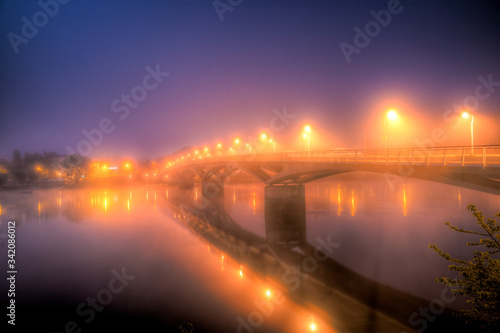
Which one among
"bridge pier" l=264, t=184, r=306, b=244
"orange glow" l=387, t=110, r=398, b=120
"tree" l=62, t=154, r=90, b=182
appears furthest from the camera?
"tree" l=62, t=154, r=90, b=182

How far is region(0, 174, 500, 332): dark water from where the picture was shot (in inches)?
534

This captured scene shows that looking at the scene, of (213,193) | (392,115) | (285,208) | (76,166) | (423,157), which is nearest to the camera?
(423,157)

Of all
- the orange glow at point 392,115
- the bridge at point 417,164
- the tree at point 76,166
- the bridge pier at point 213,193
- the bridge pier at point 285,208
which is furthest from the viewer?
the tree at point 76,166

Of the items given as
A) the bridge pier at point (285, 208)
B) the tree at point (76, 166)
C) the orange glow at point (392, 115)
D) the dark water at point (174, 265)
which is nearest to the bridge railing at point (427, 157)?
the orange glow at point (392, 115)

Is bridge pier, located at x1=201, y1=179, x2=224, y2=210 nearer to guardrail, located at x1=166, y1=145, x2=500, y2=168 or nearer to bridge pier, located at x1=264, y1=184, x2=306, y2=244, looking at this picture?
bridge pier, located at x1=264, y1=184, x2=306, y2=244

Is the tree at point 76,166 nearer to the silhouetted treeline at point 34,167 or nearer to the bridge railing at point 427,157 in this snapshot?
the silhouetted treeline at point 34,167

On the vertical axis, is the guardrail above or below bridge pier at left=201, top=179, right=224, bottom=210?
above

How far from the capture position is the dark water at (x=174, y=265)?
13.6m

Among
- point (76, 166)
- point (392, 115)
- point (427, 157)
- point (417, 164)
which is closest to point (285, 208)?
point (392, 115)

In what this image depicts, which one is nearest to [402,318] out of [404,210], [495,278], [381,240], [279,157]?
[495,278]

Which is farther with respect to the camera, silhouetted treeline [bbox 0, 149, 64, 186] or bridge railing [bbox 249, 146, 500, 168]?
silhouetted treeline [bbox 0, 149, 64, 186]

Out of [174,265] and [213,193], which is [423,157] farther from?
[213,193]

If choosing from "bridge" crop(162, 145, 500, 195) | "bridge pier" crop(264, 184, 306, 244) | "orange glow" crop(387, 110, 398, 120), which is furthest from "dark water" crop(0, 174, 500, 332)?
"orange glow" crop(387, 110, 398, 120)

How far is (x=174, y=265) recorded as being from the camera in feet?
71.1
